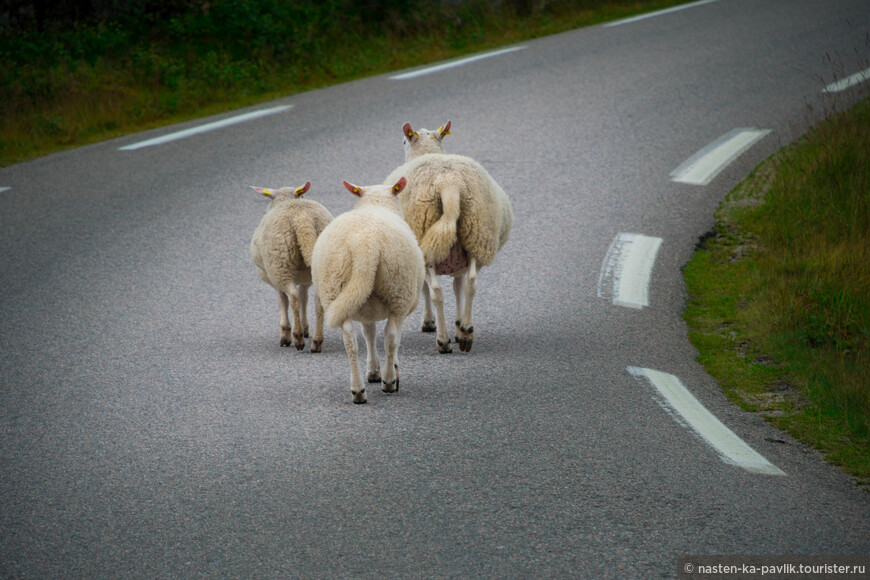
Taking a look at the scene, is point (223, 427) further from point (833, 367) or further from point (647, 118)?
point (647, 118)

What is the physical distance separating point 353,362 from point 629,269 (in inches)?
139

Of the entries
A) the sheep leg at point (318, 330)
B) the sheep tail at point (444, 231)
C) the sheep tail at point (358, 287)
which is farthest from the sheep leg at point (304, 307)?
the sheep tail at point (358, 287)

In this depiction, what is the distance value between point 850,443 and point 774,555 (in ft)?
4.85

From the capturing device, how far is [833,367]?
18.6ft

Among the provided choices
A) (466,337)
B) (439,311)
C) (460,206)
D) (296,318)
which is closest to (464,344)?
(466,337)

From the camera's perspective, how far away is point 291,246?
5.91 meters

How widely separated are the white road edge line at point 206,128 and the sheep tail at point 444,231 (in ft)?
21.8

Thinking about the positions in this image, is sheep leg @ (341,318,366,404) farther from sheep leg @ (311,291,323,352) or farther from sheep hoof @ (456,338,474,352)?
sheep hoof @ (456,338,474,352)

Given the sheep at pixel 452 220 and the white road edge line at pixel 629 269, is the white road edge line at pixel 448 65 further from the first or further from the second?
the sheep at pixel 452 220

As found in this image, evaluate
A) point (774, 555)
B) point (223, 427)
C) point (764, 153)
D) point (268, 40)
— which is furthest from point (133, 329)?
point (268, 40)

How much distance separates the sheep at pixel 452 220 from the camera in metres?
5.90

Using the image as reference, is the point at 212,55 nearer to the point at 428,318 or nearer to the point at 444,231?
the point at 428,318

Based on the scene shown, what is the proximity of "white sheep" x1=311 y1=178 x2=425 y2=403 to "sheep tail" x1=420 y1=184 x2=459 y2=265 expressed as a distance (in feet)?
2.01

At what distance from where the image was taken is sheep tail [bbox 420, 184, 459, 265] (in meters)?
5.86
